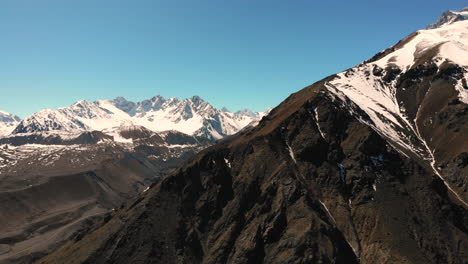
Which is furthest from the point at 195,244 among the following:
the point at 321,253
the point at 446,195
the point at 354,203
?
the point at 446,195

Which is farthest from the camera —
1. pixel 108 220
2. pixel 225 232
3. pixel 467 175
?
pixel 108 220

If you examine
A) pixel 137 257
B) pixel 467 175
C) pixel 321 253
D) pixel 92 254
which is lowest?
pixel 467 175

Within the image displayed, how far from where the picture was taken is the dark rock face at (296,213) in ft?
484

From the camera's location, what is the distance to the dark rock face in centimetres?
14750

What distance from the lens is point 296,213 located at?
521 ft

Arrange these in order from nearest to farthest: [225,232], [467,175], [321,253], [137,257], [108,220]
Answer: [321,253]
[137,257]
[225,232]
[467,175]
[108,220]

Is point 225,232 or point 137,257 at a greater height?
point 137,257

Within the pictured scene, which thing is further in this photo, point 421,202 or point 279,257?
point 421,202

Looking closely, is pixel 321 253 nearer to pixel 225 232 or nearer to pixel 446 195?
pixel 225 232

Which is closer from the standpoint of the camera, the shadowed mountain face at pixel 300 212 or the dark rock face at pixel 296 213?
the dark rock face at pixel 296 213

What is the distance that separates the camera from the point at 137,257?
515 ft

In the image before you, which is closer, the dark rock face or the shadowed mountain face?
the dark rock face

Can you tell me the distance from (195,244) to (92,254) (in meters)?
49.9

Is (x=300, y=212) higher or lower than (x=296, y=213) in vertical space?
lower
